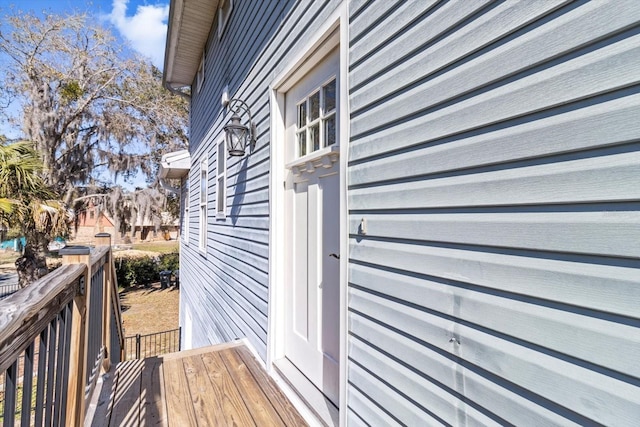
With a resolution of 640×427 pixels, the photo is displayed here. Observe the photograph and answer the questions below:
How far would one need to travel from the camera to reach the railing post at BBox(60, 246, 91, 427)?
1.74 m

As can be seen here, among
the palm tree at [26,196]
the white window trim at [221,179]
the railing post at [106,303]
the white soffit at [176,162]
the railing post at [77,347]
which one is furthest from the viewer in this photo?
the white soffit at [176,162]

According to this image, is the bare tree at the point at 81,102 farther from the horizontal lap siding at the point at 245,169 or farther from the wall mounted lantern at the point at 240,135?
the wall mounted lantern at the point at 240,135

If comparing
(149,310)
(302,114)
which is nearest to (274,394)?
(302,114)

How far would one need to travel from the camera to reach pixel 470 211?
124 centimetres

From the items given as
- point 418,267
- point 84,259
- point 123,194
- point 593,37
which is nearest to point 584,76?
point 593,37

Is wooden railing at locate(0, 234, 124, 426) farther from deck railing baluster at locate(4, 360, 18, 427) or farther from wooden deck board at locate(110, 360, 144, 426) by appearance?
wooden deck board at locate(110, 360, 144, 426)

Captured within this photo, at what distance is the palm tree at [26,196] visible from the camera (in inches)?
268

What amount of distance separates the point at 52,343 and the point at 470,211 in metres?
1.73

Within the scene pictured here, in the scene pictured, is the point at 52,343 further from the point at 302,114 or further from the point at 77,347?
the point at 302,114

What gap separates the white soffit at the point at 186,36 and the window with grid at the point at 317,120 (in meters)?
3.86

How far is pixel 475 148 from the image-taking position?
122cm

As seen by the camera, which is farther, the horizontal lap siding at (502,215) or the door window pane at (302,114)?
the door window pane at (302,114)

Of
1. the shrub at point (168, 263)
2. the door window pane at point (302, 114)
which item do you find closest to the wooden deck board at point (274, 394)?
the door window pane at point (302, 114)

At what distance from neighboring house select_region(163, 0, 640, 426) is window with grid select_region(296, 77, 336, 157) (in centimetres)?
2
